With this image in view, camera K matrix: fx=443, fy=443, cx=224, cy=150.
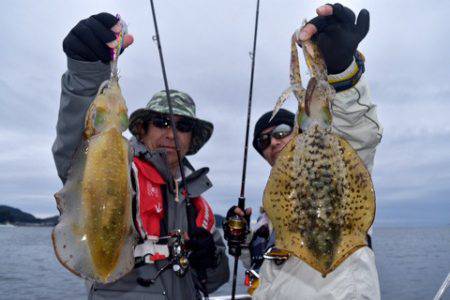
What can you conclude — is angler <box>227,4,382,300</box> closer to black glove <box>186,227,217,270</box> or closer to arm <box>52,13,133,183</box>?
black glove <box>186,227,217,270</box>

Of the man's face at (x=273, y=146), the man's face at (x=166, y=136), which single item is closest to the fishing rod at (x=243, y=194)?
the man's face at (x=273, y=146)

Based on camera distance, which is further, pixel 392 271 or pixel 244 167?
pixel 392 271

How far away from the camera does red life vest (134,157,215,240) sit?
16.0ft

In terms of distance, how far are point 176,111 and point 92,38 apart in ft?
7.70

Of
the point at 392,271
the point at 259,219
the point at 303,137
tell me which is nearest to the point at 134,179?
the point at 303,137

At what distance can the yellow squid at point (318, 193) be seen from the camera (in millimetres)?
2727

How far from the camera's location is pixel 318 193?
2801 millimetres

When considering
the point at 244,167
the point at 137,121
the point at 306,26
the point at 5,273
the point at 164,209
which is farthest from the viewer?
the point at 5,273

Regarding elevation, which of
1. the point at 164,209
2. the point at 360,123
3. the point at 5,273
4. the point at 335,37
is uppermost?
the point at 335,37

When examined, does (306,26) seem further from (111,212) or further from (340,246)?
(111,212)

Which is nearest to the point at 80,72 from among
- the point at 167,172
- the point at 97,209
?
the point at 97,209

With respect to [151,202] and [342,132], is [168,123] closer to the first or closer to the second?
[151,202]

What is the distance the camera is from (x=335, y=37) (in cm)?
348

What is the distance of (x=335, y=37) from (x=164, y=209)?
2.78 metres
